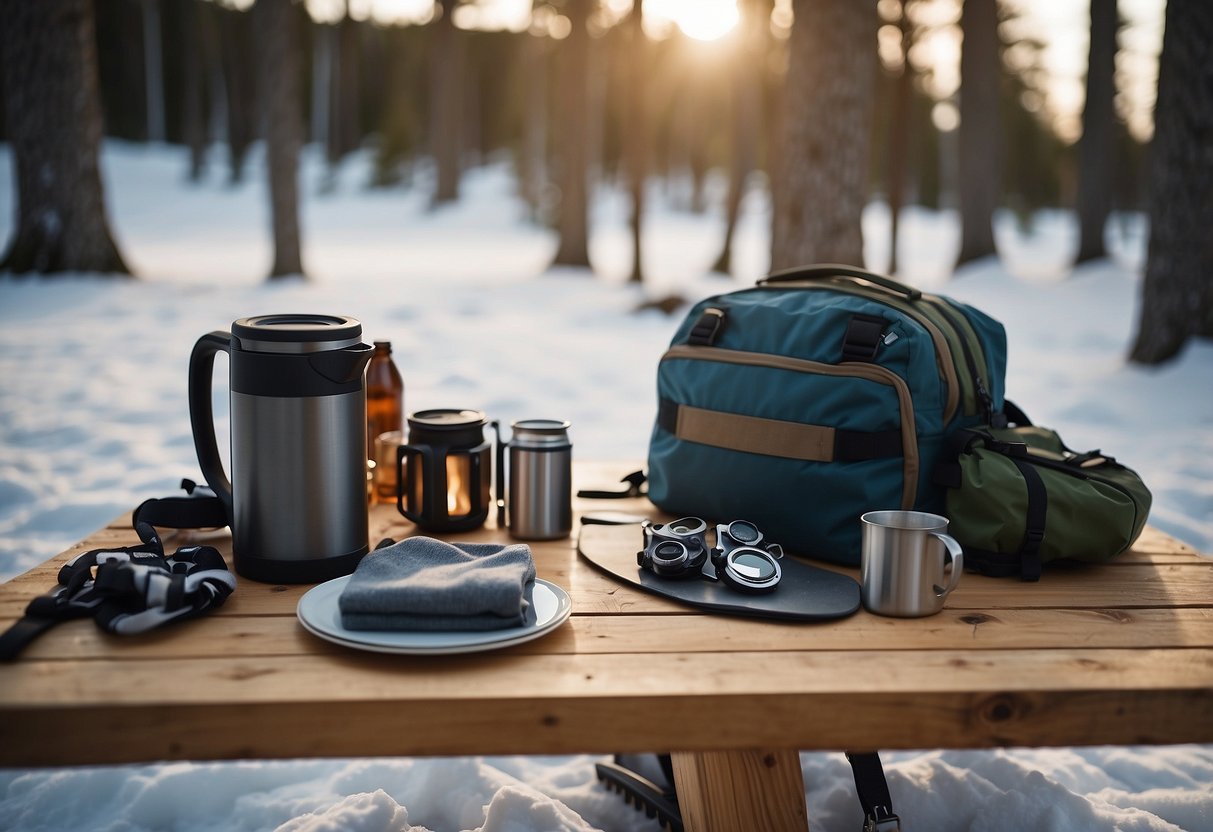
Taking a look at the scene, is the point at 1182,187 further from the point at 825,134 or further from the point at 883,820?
the point at 883,820

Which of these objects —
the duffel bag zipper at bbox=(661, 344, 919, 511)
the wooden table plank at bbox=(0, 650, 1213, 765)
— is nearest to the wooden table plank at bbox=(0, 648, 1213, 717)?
the wooden table plank at bbox=(0, 650, 1213, 765)

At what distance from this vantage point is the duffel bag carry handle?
176 centimetres

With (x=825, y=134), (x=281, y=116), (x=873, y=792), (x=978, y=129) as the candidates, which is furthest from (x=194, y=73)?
(x=873, y=792)

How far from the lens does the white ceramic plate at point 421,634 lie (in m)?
1.19

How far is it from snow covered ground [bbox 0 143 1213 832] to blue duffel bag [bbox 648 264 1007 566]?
2.26ft

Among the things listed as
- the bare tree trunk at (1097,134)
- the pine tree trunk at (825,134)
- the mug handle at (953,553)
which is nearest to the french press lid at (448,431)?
the mug handle at (953,553)

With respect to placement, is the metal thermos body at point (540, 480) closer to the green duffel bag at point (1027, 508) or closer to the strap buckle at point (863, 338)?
the strap buckle at point (863, 338)

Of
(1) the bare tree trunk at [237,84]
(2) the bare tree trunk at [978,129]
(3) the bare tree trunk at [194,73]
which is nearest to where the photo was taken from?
(2) the bare tree trunk at [978,129]

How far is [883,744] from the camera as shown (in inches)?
44.6

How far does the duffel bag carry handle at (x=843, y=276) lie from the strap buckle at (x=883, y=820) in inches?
36.1

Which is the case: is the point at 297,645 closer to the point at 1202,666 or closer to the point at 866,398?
the point at 866,398

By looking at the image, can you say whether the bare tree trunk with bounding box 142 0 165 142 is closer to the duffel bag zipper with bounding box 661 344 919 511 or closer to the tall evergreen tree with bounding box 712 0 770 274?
the tall evergreen tree with bounding box 712 0 770 274

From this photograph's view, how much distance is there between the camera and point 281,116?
28.8 feet

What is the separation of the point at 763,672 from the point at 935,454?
65 centimetres
